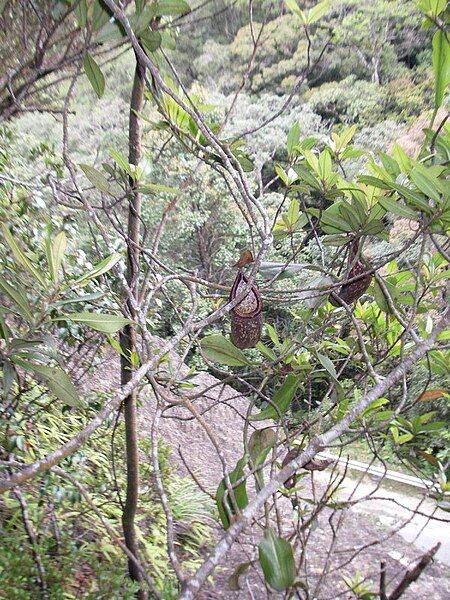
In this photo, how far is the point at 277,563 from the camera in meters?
0.49

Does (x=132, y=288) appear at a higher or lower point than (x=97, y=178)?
lower

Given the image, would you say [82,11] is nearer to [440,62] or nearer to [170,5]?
[170,5]

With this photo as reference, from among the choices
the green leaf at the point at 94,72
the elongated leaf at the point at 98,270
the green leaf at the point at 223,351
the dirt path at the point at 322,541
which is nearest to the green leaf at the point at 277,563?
the green leaf at the point at 223,351

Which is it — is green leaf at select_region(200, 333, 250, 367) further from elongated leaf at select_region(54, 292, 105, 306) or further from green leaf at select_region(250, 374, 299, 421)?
elongated leaf at select_region(54, 292, 105, 306)

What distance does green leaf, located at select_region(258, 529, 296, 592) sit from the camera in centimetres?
48

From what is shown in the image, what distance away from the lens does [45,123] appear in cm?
852

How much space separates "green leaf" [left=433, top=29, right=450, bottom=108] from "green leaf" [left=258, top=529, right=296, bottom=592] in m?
0.57

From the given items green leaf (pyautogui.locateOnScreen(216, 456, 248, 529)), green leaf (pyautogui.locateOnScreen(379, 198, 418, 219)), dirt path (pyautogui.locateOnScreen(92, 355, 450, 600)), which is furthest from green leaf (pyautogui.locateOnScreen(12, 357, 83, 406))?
dirt path (pyautogui.locateOnScreen(92, 355, 450, 600))

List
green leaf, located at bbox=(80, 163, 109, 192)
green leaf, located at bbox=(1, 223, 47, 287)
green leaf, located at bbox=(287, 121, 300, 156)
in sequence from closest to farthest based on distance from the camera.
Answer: green leaf, located at bbox=(1, 223, 47, 287) < green leaf, located at bbox=(80, 163, 109, 192) < green leaf, located at bbox=(287, 121, 300, 156)

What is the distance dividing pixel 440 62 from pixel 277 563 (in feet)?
2.08

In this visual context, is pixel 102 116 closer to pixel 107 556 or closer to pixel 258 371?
pixel 107 556

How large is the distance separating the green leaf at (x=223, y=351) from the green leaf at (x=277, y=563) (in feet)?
0.85

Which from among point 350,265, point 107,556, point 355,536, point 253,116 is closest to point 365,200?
point 350,265

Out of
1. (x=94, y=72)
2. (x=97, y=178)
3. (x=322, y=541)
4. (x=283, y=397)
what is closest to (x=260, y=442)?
(x=283, y=397)
